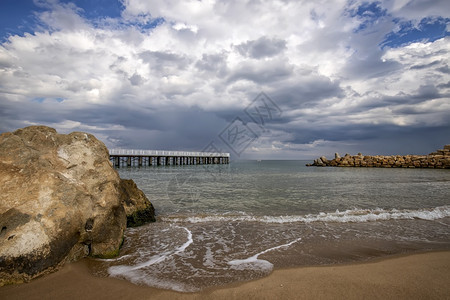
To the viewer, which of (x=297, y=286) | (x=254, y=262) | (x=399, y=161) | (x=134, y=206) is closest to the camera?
(x=297, y=286)

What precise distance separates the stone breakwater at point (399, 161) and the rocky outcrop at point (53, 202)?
5782 cm

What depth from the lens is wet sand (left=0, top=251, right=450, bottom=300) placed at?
3373 millimetres

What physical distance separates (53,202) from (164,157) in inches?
2237

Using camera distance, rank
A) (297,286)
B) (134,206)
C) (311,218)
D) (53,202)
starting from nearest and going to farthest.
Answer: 1. (297,286)
2. (53,202)
3. (134,206)
4. (311,218)

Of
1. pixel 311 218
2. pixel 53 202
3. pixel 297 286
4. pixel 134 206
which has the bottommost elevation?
pixel 311 218

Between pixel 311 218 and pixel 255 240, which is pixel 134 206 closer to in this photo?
pixel 255 240

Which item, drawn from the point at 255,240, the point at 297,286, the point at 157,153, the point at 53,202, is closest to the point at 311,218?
the point at 255,240

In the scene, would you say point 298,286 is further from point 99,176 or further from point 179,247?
point 99,176

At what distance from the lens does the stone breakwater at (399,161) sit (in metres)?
45.6

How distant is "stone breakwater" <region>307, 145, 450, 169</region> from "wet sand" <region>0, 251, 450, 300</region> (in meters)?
54.5

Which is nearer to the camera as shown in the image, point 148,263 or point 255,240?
point 148,263

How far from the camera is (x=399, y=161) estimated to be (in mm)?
49969

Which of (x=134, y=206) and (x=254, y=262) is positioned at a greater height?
(x=134, y=206)

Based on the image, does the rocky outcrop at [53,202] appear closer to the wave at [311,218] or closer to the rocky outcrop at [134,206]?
the rocky outcrop at [134,206]
